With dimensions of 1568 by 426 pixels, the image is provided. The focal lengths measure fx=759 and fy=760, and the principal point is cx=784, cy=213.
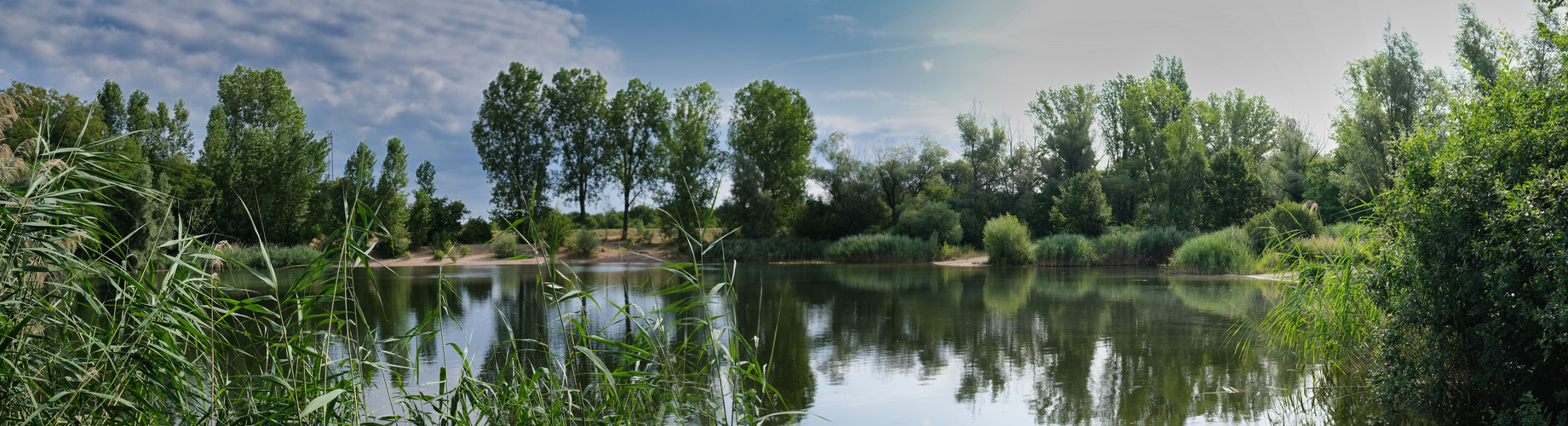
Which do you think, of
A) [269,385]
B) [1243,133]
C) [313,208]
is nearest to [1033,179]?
[1243,133]

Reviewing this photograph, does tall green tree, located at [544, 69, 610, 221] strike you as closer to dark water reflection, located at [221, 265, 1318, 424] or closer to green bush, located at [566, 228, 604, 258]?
green bush, located at [566, 228, 604, 258]

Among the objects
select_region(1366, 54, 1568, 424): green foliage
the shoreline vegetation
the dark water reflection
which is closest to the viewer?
the shoreline vegetation

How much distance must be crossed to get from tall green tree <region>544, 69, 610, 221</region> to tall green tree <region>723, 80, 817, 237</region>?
7.57 metres

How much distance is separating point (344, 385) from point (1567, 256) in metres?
5.32

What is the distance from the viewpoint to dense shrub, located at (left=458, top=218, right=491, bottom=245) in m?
35.0

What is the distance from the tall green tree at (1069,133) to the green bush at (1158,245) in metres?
11.5

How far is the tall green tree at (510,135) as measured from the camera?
122 feet

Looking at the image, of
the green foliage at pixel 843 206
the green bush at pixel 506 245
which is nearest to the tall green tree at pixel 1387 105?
the green foliage at pixel 843 206

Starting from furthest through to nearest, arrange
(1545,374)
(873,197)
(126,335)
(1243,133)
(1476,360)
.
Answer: (1243,133) < (873,197) < (1476,360) < (1545,374) < (126,335)

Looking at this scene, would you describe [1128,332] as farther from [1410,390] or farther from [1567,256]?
[1567,256]

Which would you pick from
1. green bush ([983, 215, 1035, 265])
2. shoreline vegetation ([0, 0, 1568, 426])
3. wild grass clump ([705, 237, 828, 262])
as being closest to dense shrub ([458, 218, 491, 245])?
shoreline vegetation ([0, 0, 1568, 426])

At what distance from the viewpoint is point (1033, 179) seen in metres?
36.2

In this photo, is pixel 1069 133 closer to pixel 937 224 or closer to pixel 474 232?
pixel 937 224

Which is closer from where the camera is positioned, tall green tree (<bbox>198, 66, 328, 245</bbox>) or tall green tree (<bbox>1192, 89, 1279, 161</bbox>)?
tall green tree (<bbox>198, 66, 328, 245</bbox>)
